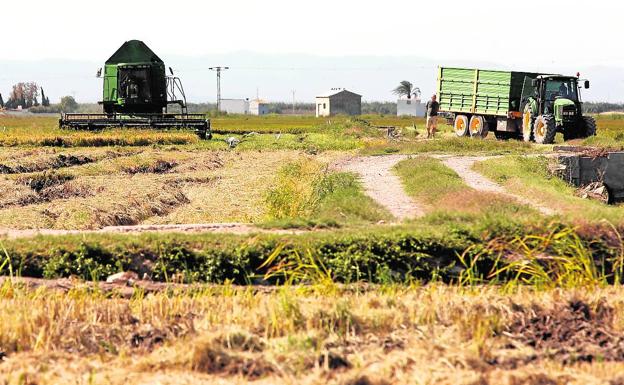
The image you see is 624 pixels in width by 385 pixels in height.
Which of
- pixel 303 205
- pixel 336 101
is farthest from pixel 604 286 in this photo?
pixel 336 101

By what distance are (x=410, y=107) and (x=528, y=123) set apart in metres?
96.8

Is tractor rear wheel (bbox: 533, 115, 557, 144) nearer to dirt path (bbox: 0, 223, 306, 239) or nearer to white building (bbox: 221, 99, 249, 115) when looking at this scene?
dirt path (bbox: 0, 223, 306, 239)

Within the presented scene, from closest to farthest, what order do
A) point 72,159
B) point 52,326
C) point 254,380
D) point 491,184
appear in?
point 254,380, point 52,326, point 491,184, point 72,159

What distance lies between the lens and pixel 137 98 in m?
42.4

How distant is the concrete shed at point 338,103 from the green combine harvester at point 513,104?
269 ft

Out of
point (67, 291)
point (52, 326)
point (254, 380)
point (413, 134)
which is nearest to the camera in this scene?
point (254, 380)

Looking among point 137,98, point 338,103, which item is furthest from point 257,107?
point 137,98

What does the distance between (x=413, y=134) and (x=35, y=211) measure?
29.1 metres

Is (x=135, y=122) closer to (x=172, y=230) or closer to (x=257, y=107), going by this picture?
(x=172, y=230)

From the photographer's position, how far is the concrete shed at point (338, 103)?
4766 inches

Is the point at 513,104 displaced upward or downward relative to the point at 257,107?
upward

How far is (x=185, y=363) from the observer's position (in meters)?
6.91

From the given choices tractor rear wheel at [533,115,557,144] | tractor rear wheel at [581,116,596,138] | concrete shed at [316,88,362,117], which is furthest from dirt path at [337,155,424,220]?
concrete shed at [316,88,362,117]

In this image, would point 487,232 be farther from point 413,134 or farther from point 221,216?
point 413,134
